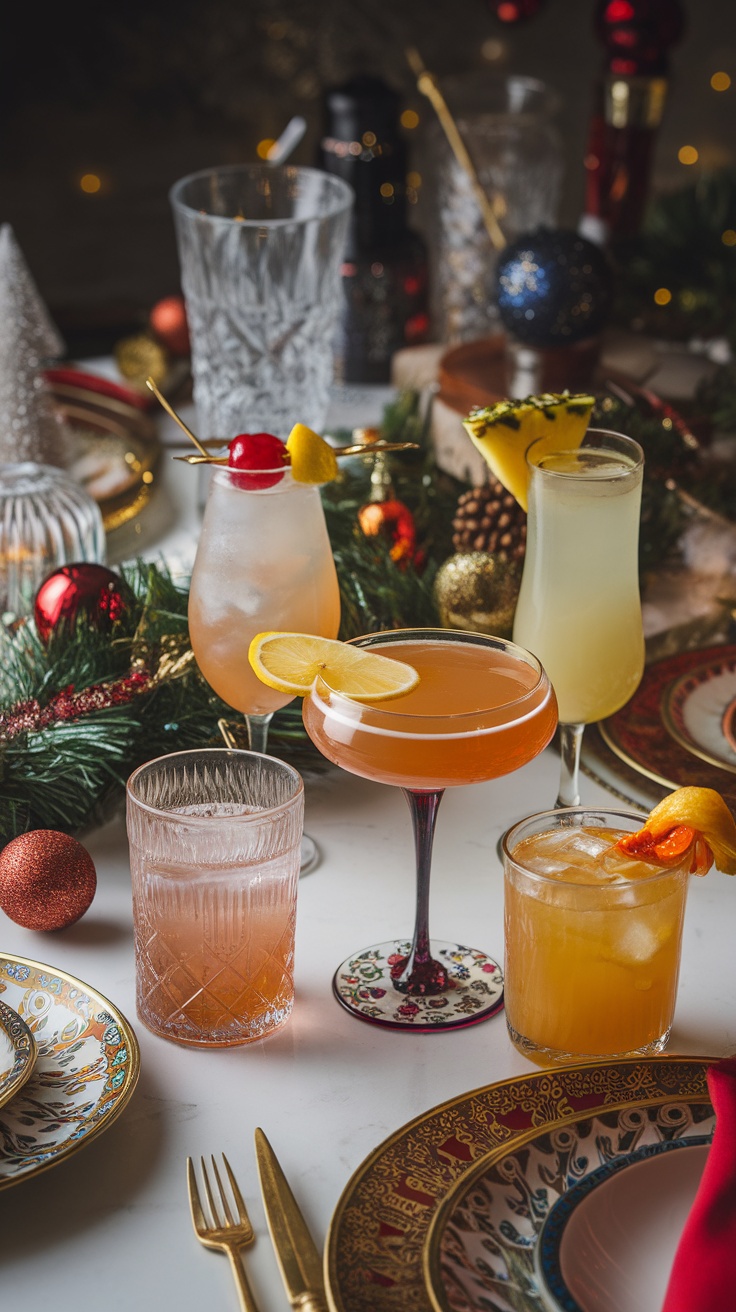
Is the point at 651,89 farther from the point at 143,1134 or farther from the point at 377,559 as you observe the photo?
the point at 143,1134

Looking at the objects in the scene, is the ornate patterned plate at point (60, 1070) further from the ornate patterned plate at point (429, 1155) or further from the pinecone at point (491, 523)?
the pinecone at point (491, 523)

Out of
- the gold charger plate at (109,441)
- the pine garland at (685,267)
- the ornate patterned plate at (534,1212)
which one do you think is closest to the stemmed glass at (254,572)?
the ornate patterned plate at (534,1212)

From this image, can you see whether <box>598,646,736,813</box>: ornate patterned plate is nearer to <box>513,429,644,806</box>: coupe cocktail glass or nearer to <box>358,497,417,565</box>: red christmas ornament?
<box>513,429,644,806</box>: coupe cocktail glass

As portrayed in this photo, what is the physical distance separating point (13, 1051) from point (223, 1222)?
0.55 feet

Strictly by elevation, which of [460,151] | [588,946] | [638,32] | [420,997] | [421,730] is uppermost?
[638,32]

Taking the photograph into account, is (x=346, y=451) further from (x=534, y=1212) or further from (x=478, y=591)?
(x=534, y=1212)

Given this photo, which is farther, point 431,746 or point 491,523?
point 491,523

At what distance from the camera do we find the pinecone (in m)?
1.46

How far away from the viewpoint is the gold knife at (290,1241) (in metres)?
0.70

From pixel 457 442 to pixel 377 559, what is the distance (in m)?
0.37

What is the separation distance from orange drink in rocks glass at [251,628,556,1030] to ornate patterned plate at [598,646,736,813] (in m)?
0.28

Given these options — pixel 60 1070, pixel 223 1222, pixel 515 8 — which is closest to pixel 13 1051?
pixel 60 1070

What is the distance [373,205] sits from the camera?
210 cm

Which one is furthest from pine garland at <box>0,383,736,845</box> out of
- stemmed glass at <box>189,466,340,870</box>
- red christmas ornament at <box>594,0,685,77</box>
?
red christmas ornament at <box>594,0,685,77</box>
